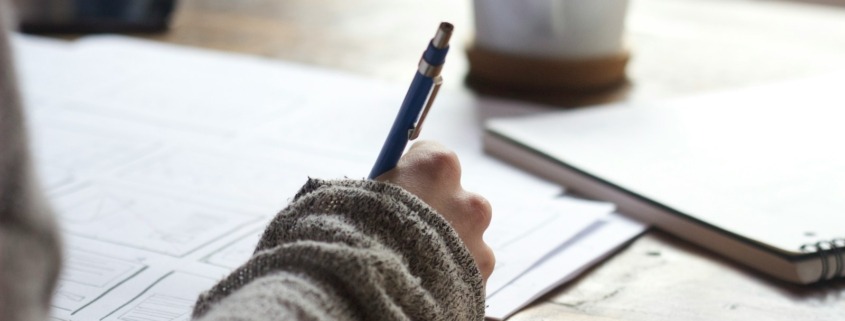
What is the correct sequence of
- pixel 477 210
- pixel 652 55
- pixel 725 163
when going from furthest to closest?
1. pixel 652 55
2. pixel 725 163
3. pixel 477 210

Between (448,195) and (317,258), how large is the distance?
0.13 metres

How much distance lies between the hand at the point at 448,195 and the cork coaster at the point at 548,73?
1.42ft

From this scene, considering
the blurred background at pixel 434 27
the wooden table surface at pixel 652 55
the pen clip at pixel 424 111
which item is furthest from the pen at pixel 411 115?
the blurred background at pixel 434 27

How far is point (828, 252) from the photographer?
22.6 inches

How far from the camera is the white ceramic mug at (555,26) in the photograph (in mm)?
931

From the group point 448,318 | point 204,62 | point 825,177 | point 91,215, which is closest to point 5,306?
point 448,318

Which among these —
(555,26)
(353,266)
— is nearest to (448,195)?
(353,266)

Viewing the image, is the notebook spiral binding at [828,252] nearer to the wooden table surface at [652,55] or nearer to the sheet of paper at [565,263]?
the wooden table surface at [652,55]

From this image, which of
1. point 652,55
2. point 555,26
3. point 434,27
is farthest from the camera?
point 434,27

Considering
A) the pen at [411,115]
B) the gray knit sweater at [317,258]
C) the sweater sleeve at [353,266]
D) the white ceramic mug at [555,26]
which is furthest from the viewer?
the white ceramic mug at [555,26]

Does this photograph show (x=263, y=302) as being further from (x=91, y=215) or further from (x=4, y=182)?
(x=91, y=215)

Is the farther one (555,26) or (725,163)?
(555,26)

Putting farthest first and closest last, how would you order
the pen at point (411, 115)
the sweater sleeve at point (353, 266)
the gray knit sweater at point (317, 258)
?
1. the pen at point (411, 115)
2. the sweater sleeve at point (353, 266)
3. the gray knit sweater at point (317, 258)

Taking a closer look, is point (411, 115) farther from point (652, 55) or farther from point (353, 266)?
point (652, 55)
